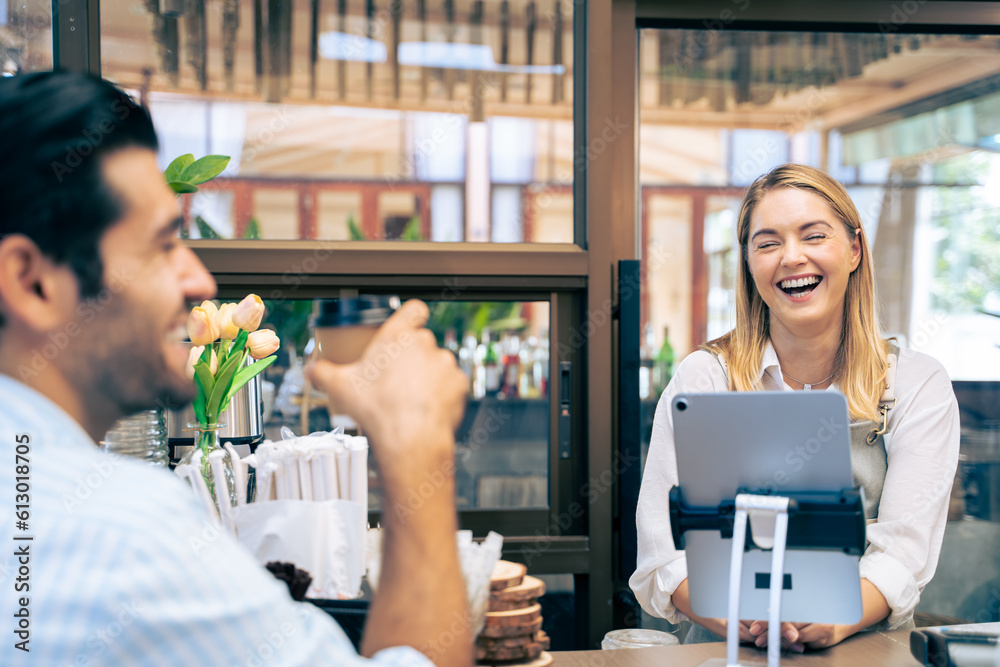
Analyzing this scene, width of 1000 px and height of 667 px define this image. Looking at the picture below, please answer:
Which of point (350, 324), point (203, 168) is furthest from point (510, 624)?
point (203, 168)

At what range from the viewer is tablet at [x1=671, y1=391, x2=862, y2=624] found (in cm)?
101

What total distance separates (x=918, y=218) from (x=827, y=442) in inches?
184

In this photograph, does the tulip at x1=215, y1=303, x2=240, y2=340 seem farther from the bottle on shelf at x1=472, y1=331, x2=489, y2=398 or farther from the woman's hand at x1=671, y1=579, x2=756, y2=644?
the bottle on shelf at x1=472, y1=331, x2=489, y2=398

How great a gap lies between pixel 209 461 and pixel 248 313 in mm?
286

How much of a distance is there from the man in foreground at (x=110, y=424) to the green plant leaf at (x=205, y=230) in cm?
133

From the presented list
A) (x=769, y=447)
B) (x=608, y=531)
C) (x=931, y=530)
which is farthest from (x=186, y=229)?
(x=931, y=530)

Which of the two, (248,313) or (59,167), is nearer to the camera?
(59,167)

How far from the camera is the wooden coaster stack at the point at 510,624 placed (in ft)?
3.44

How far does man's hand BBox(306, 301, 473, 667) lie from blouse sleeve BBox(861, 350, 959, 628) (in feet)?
3.23

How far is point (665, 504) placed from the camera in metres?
1.59

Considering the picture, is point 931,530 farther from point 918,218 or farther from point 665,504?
point 918,218

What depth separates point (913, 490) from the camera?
1.47 meters

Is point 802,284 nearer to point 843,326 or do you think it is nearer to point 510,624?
point 843,326
